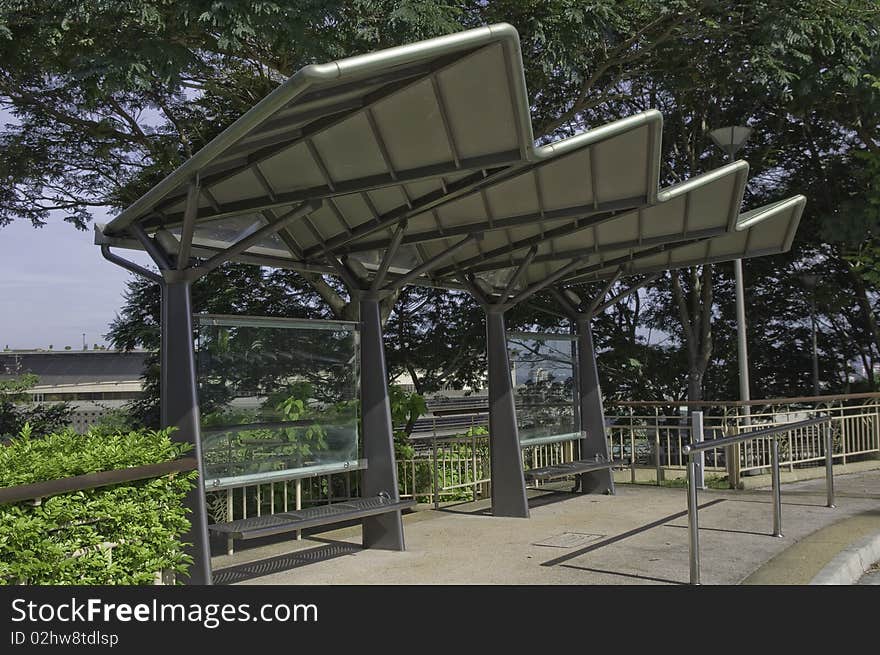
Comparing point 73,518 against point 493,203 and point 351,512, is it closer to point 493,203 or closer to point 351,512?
point 351,512

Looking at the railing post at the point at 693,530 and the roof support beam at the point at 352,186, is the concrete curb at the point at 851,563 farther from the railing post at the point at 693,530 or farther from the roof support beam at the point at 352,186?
the roof support beam at the point at 352,186

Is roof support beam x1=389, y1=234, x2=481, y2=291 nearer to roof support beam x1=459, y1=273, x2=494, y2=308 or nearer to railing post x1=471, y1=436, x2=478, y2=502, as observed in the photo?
roof support beam x1=459, y1=273, x2=494, y2=308

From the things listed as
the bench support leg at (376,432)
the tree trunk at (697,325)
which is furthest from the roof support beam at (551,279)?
the tree trunk at (697,325)

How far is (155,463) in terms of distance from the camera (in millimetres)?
5523

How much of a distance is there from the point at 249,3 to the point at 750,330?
17.3m

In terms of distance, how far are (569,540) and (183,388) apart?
4151 mm

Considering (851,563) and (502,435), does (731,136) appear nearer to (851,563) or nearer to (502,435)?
(502,435)

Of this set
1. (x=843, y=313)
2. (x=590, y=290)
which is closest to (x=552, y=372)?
(x=590, y=290)

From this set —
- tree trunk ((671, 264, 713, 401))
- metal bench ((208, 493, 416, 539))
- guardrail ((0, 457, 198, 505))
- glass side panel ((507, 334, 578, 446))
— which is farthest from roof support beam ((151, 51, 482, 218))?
tree trunk ((671, 264, 713, 401))

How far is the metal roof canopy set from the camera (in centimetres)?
561

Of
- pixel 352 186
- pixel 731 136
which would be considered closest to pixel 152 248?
pixel 352 186

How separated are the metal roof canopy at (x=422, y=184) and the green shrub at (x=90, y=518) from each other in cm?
185

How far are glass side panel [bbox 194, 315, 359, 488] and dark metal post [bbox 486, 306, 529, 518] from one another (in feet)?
7.62

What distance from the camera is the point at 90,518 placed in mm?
4953
